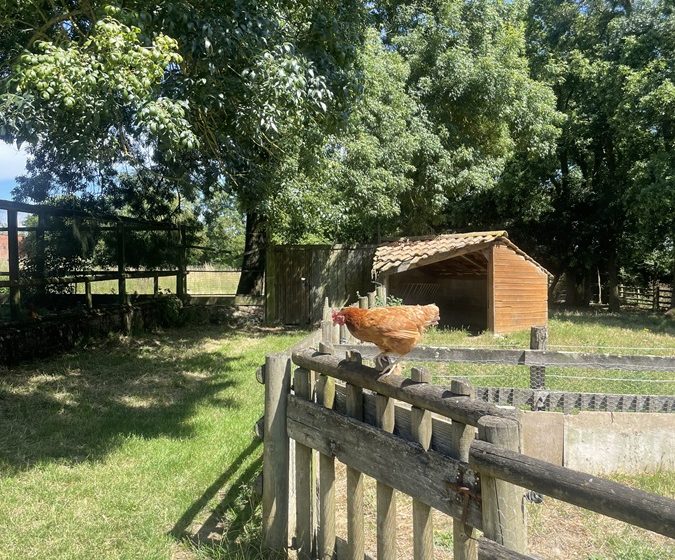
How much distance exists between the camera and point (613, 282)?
22797 millimetres

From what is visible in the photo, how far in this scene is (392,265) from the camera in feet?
38.5

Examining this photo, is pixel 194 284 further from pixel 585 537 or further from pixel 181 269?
pixel 585 537

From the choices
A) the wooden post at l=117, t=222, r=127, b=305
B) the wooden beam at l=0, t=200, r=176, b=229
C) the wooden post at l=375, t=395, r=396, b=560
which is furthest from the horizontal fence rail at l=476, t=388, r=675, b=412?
the wooden post at l=117, t=222, r=127, b=305

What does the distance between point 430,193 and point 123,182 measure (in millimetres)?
8321

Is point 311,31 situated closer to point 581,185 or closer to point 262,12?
point 262,12

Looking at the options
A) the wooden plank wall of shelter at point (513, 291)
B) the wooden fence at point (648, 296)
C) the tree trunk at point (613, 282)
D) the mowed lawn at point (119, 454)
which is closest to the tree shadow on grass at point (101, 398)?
the mowed lawn at point (119, 454)

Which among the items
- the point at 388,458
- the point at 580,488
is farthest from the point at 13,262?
the point at 580,488

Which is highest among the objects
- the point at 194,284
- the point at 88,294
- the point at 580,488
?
the point at 194,284

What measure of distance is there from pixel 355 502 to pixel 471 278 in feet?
41.1

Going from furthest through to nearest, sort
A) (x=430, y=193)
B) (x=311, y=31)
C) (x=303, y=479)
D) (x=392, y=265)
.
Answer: (x=430, y=193) < (x=392, y=265) < (x=311, y=31) < (x=303, y=479)

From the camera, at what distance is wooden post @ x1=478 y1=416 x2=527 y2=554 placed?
6.21ft

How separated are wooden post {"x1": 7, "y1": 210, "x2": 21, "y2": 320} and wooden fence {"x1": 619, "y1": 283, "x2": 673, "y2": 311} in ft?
78.3

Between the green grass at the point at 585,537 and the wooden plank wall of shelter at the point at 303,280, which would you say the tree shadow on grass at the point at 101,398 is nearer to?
the green grass at the point at 585,537

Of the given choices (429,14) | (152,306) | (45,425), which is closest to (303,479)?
(45,425)
